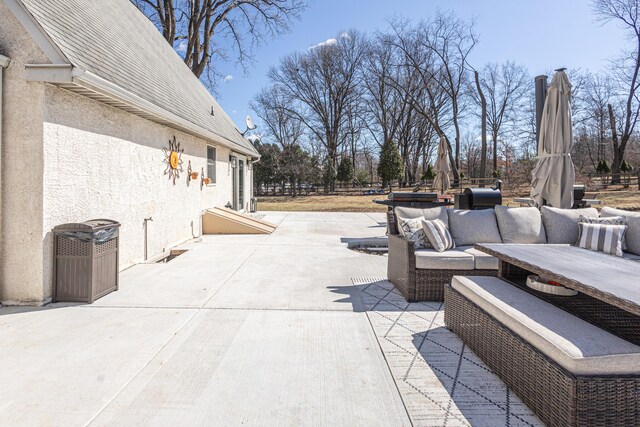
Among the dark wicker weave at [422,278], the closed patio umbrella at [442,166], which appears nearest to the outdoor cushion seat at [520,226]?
the dark wicker weave at [422,278]

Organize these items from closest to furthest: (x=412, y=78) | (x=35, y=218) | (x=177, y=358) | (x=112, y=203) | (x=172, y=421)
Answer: (x=172, y=421) < (x=177, y=358) < (x=35, y=218) < (x=112, y=203) < (x=412, y=78)

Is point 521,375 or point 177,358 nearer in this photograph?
point 521,375

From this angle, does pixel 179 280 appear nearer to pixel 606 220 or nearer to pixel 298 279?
pixel 298 279

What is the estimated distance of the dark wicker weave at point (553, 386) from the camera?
1.85 meters

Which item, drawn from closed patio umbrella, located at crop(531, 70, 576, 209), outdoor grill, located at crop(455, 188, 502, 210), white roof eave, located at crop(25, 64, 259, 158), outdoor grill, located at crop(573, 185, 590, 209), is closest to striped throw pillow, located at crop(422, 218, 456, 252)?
closed patio umbrella, located at crop(531, 70, 576, 209)

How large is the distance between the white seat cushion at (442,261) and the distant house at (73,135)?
4.31 m

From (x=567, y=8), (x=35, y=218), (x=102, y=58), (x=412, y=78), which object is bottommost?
(x=35, y=218)

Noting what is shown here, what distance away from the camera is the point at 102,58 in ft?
16.8

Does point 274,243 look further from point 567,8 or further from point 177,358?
point 567,8

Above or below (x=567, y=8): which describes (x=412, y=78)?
above

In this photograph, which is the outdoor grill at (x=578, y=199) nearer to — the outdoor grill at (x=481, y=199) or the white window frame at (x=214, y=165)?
the outdoor grill at (x=481, y=199)

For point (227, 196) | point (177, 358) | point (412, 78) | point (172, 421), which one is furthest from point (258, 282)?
point (412, 78)

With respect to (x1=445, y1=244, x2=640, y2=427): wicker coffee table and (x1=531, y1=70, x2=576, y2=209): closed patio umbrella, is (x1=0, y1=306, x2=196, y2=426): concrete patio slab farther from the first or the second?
(x1=531, y1=70, x2=576, y2=209): closed patio umbrella

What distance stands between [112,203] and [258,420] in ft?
14.7
